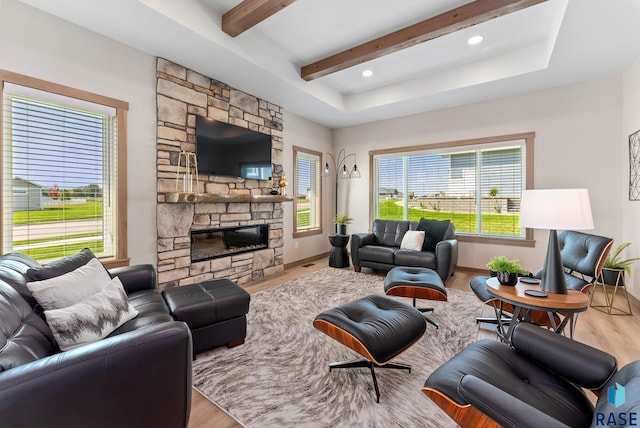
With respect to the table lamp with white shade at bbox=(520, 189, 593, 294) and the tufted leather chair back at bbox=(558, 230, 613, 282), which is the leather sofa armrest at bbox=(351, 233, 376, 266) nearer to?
the tufted leather chair back at bbox=(558, 230, 613, 282)

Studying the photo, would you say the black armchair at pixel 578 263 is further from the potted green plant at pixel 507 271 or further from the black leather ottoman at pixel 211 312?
the black leather ottoman at pixel 211 312

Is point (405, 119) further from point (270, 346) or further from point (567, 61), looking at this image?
point (270, 346)

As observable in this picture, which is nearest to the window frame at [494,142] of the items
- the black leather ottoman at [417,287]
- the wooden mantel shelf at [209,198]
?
the black leather ottoman at [417,287]

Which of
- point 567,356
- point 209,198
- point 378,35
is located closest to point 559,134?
point 378,35

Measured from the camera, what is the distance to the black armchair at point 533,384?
0.91 metres

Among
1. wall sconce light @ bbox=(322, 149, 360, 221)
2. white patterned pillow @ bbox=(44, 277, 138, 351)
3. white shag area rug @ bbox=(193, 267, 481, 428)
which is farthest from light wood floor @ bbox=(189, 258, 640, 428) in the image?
wall sconce light @ bbox=(322, 149, 360, 221)

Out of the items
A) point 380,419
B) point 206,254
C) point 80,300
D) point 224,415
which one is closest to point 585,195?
point 380,419

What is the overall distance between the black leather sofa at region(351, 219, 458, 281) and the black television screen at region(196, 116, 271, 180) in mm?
2007

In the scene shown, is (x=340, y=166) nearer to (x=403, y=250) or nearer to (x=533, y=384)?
(x=403, y=250)

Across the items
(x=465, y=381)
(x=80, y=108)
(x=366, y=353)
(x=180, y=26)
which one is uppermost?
(x=180, y=26)

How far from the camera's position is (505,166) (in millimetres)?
4574

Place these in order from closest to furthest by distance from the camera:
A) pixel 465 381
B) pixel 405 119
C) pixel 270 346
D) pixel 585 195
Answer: pixel 465 381 → pixel 585 195 → pixel 270 346 → pixel 405 119

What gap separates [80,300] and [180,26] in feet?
8.15

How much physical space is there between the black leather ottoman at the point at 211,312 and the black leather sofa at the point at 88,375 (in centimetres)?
76
